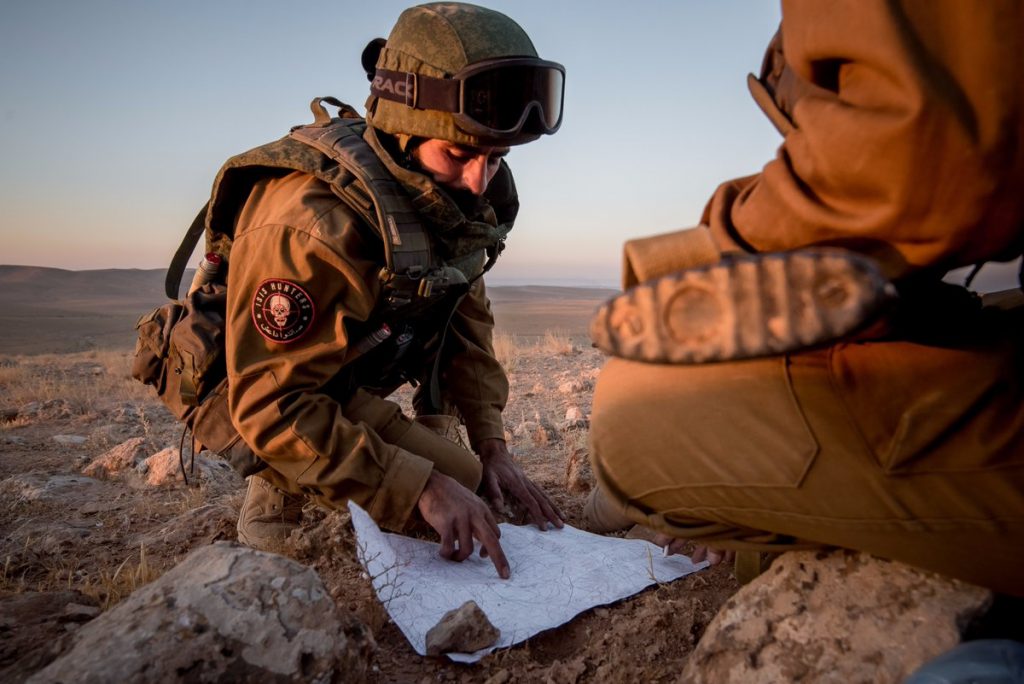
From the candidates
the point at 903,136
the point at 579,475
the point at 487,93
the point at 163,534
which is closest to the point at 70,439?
the point at 163,534

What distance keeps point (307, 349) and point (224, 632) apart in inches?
38.9

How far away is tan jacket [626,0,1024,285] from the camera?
2.87 feet

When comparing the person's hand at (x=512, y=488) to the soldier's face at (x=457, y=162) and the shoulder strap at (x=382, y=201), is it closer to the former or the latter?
the shoulder strap at (x=382, y=201)

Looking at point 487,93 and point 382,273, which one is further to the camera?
point 487,93

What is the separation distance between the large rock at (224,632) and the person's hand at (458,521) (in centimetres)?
66

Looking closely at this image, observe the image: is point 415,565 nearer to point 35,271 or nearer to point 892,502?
point 892,502

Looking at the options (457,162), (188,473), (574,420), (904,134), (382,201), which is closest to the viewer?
(904,134)

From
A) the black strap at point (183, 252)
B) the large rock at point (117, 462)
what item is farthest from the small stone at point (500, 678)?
the large rock at point (117, 462)

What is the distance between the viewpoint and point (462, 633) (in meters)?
1.79

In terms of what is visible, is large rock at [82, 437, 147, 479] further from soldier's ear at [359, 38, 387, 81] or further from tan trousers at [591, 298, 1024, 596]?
tan trousers at [591, 298, 1024, 596]

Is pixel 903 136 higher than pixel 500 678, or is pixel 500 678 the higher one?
pixel 903 136

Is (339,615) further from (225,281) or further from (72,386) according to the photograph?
(72,386)

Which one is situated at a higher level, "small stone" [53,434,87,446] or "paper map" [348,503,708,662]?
"paper map" [348,503,708,662]

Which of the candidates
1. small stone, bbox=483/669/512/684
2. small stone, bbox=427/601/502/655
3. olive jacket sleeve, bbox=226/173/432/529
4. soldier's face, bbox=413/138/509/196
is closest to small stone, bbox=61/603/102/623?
olive jacket sleeve, bbox=226/173/432/529
